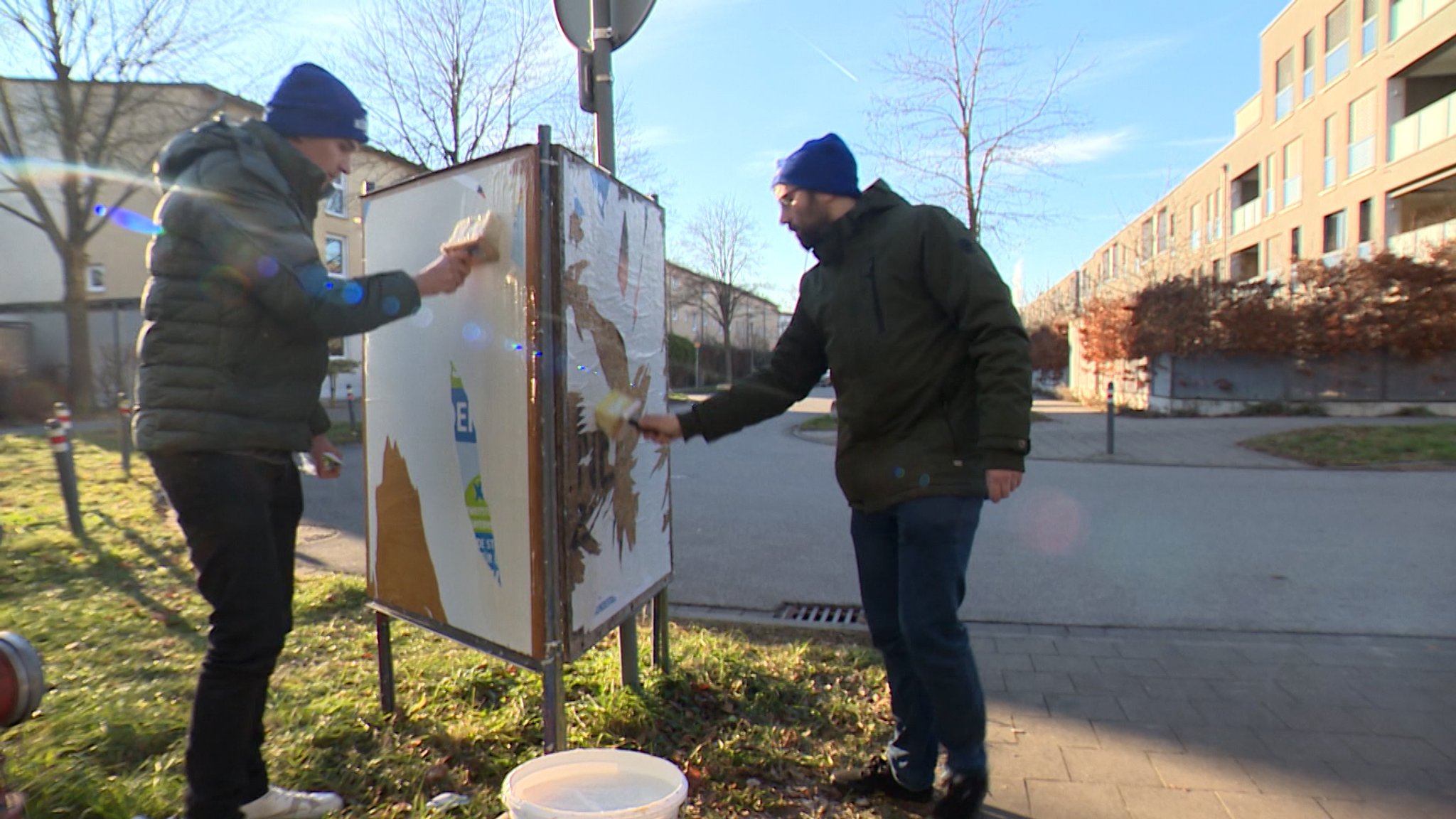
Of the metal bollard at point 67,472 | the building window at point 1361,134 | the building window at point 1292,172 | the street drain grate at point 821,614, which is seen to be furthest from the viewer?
the building window at point 1292,172

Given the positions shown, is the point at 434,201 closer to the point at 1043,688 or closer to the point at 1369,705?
the point at 1043,688

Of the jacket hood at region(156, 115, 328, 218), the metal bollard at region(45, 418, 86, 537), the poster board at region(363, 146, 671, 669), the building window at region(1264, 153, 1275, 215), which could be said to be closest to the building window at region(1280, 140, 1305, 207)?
the building window at region(1264, 153, 1275, 215)

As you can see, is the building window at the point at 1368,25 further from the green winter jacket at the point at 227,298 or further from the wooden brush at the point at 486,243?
the green winter jacket at the point at 227,298

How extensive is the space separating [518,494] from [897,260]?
1.22 metres

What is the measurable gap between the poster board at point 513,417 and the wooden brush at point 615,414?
1.2 inches

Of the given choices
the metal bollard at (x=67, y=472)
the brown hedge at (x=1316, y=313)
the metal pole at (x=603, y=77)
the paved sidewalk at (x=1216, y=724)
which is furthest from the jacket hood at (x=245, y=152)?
the brown hedge at (x=1316, y=313)

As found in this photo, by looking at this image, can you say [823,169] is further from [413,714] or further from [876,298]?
[413,714]

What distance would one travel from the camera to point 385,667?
309 centimetres

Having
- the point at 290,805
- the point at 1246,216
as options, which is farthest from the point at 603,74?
the point at 1246,216

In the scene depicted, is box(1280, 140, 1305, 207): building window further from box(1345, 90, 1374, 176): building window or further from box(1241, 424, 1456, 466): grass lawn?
box(1241, 424, 1456, 466): grass lawn

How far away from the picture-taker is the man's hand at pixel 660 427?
2.63 m

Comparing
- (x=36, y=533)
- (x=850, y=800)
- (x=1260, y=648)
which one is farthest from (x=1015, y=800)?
(x=36, y=533)

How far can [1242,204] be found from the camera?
35594mm

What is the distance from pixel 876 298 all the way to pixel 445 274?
1.16 meters
